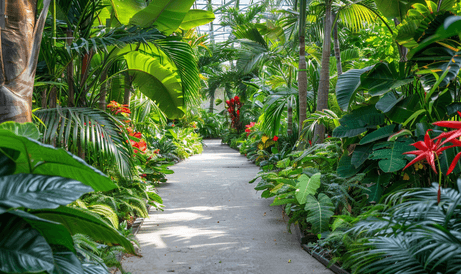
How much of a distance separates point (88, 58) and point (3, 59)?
6.85ft

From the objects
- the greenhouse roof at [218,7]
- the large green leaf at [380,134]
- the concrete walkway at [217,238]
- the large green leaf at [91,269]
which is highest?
the greenhouse roof at [218,7]

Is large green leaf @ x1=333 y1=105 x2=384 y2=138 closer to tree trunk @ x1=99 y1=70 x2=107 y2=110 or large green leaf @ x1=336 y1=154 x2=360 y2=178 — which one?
large green leaf @ x1=336 y1=154 x2=360 y2=178

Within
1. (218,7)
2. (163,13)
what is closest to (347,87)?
(163,13)

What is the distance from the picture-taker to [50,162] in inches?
52.1

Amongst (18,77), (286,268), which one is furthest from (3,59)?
(286,268)

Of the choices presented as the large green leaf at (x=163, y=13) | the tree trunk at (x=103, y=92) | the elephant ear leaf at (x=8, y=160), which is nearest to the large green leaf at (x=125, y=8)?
the large green leaf at (x=163, y=13)

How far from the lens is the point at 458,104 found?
9.30ft

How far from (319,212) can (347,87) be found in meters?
1.35

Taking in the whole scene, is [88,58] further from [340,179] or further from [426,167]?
[426,167]

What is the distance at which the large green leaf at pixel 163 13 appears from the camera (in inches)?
153

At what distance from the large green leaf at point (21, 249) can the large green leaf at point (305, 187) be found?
8.16ft

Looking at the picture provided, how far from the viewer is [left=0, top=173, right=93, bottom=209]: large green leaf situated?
3.61ft

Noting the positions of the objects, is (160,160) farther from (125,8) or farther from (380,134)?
(380,134)

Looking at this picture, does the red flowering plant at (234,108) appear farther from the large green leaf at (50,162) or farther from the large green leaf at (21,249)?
the large green leaf at (21,249)
